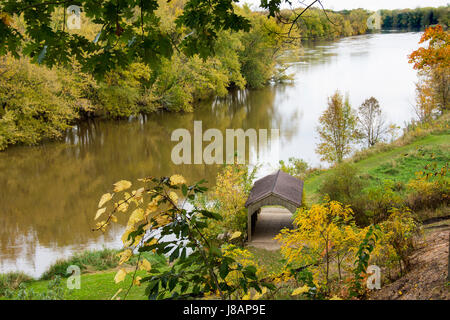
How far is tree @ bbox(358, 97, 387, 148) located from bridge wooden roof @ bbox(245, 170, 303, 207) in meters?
12.4

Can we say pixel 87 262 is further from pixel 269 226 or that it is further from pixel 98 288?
pixel 269 226

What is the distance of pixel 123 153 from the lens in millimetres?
24453

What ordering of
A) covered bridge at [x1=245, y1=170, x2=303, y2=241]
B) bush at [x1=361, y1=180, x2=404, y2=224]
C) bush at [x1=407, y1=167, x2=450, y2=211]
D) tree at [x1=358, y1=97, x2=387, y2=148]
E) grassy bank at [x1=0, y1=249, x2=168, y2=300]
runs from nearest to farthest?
grassy bank at [x1=0, y1=249, x2=168, y2=300]
bush at [x1=361, y1=180, x2=404, y2=224]
bush at [x1=407, y1=167, x2=450, y2=211]
covered bridge at [x1=245, y1=170, x2=303, y2=241]
tree at [x1=358, y1=97, x2=387, y2=148]

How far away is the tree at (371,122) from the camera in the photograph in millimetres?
24922

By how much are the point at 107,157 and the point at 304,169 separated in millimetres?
11191

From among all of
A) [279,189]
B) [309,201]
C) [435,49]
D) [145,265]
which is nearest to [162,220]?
[145,265]

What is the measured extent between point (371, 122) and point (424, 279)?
20830 mm

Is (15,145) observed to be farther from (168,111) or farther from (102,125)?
(168,111)

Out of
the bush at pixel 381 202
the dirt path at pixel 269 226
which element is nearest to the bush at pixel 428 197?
the bush at pixel 381 202

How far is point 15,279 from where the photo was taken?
434 inches

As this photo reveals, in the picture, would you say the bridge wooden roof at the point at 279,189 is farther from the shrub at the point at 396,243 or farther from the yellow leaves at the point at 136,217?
the yellow leaves at the point at 136,217

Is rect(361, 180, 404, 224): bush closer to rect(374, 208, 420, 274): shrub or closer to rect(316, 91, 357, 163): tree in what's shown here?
rect(374, 208, 420, 274): shrub

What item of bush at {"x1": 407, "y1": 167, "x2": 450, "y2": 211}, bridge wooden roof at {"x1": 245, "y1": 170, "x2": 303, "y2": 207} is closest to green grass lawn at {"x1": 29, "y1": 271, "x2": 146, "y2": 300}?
bridge wooden roof at {"x1": 245, "y1": 170, "x2": 303, "y2": 207}

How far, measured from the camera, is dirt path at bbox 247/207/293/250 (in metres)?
12.6
